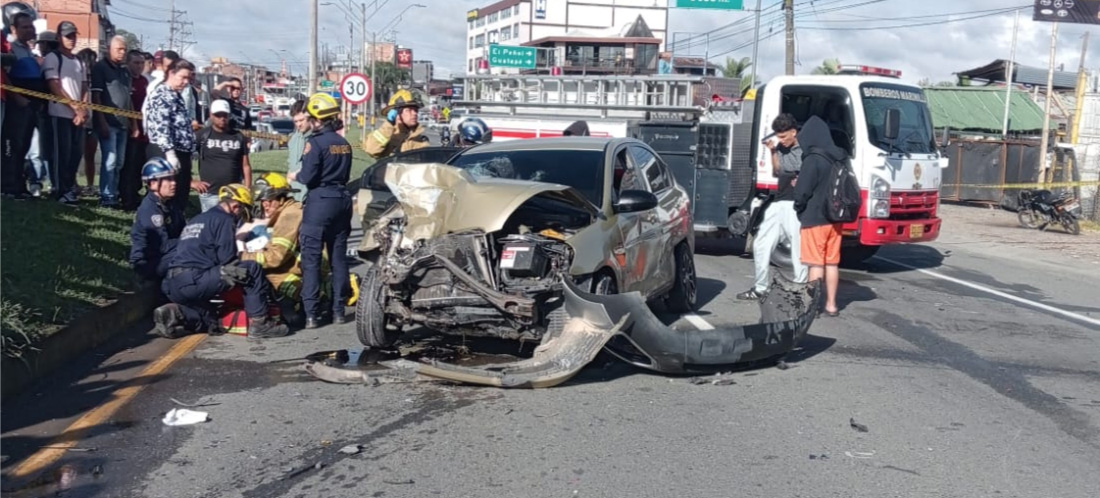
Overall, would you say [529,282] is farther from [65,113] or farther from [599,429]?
[65,113]

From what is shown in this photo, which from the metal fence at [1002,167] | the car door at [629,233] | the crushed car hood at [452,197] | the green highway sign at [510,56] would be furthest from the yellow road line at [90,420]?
the green highway sign at [510,56]

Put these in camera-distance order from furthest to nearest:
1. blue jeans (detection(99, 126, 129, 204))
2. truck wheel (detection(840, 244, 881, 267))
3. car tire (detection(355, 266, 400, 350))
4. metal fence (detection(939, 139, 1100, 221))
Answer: metal fence (detection(939, 139, 1100, 221)), truck wheel (detection(840, 244, 881, 267)), blue jeans (detection(99, 126, 129, 204)), car tire (detection(355, 266, 400, 350))

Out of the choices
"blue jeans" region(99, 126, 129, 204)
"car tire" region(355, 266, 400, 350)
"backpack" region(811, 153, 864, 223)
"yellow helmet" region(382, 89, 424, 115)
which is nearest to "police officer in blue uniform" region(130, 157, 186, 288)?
"car tire" region(355, 266, 400, 350)

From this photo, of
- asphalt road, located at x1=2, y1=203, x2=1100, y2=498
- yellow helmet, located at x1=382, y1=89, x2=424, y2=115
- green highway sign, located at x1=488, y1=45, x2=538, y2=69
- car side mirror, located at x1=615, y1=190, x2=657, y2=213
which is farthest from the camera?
green highway sign, located at x1=488, y1=45, x2=538, y2=69

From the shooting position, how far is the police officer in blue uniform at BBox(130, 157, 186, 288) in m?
8.34

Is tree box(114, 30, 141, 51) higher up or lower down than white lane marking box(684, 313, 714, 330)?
higher up

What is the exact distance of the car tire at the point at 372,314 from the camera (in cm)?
715

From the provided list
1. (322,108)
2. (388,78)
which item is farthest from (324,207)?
(388,78)

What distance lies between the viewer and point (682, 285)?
9.48m

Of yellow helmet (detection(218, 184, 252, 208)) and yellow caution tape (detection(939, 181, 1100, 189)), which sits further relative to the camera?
yellow caution tape (detection(939, 181, 1100, 189))

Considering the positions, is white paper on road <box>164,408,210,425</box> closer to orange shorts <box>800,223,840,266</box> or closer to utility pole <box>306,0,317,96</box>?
orange shorts <box>800,223,840,266</box>

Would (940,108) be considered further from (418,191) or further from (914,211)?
(418,191)

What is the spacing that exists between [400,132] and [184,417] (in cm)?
721

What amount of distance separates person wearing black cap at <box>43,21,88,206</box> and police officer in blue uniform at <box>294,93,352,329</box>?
3681 mm
